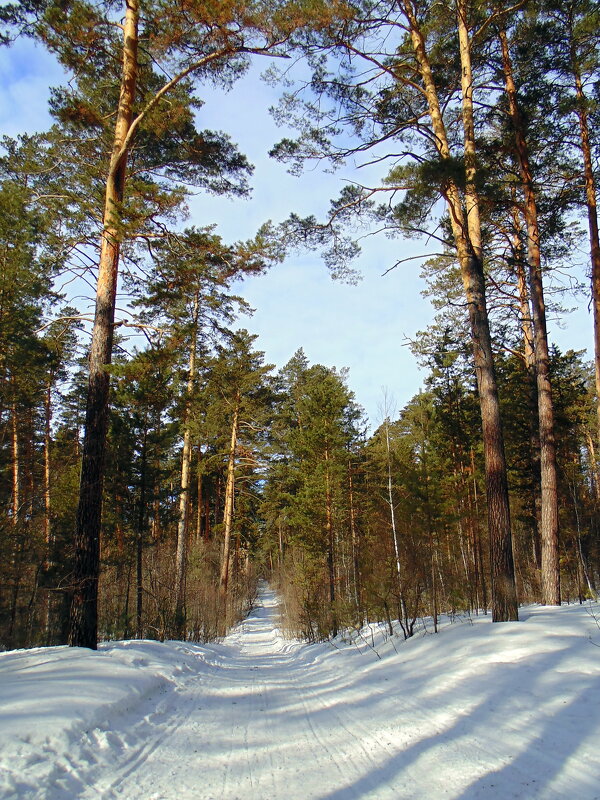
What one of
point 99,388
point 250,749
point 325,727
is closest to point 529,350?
point 99,388

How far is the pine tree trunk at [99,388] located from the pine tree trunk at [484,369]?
566 centimetres

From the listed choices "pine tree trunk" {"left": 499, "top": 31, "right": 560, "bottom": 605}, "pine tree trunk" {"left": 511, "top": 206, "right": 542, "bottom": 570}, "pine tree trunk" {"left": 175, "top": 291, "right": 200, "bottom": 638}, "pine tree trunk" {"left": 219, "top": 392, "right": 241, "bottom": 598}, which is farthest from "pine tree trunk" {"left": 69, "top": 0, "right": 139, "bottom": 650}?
"pine tree trunk" {"left": 219, "top": 392, "right": 241, "bottom": 598}

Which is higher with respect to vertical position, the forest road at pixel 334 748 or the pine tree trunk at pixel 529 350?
the pine tree trunk at pixel 529 350

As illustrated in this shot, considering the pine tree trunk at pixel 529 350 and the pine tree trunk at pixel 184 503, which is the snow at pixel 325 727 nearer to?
the pine tree trunk at pixel 184 503

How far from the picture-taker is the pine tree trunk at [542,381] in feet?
35.8

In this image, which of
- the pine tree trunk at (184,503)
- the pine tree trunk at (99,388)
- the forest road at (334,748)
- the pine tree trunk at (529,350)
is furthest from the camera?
the pine tree trunk at (184,503)

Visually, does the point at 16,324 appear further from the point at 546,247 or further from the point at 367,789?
the point at 546,247

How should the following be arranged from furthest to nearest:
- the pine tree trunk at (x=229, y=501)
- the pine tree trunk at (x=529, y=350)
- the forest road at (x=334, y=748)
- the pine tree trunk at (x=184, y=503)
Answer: the pine tree trunk at (x=229, y=501) → the pine tree trunk at (x=184, y=503) → the pine tree trunk at (x=529, y=350) → the forest road at (x=334, y=748)

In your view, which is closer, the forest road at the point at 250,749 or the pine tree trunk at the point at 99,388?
the forest road at the point at 250,749

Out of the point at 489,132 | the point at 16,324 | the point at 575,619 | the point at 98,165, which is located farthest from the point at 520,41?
the point at 16,324

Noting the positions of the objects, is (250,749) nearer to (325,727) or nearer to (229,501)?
(325,727)

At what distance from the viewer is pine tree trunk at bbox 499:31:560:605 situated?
429 inches

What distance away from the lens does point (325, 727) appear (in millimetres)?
4559

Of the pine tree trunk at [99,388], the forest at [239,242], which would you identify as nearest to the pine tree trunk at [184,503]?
the forest at [239,242]
